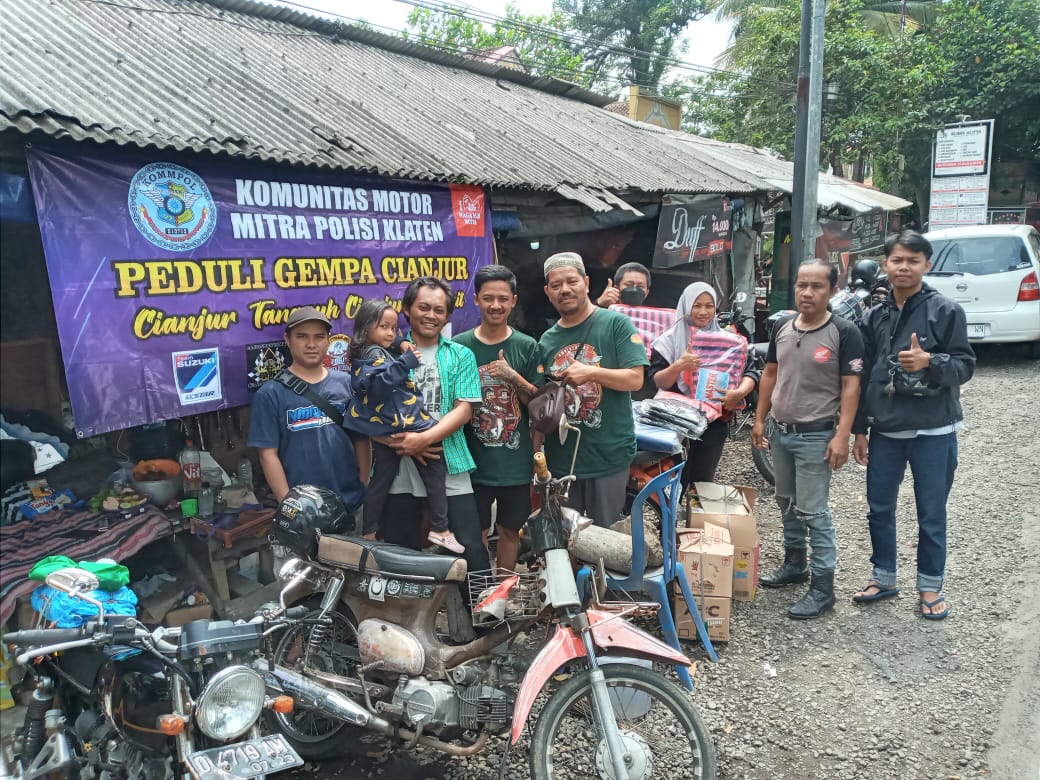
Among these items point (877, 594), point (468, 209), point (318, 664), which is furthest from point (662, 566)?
point (468, 209)

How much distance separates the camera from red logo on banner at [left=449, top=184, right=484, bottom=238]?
204 inches

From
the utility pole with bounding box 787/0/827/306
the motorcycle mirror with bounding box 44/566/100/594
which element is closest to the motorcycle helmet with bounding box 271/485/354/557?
the motorcycle mirror with bounding box 44/566/100/594

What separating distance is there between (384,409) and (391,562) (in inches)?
28.5

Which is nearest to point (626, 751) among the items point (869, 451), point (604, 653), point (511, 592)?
point (604, 653)

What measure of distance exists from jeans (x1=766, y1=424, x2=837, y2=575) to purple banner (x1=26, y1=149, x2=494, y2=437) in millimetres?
2635

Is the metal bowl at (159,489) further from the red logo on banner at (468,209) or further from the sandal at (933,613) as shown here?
the sandal at (933,613)

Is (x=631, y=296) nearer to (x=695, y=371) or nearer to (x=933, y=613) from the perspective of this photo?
(x=695, y=371)

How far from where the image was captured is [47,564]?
241 cm

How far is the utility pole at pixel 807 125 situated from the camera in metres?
7.99

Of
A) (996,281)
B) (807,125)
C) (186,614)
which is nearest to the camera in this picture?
(186,614)

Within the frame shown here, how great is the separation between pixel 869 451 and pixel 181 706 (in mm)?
3621

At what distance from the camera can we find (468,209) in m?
5.29

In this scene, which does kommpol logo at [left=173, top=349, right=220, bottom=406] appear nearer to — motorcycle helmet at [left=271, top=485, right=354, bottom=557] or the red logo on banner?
motorcycle helmet at [left=271, top=485, right=354, bottom=557]

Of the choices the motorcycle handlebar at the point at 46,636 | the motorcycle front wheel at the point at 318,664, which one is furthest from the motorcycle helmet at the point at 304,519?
the motorcycle handlebar at the point at 46,636
